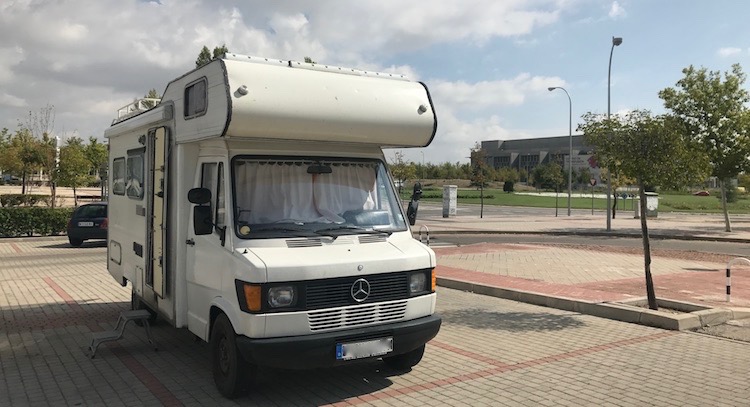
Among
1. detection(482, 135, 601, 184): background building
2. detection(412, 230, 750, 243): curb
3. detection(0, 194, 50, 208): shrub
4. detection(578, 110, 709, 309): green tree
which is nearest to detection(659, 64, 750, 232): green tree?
detection(412, 230, 750, 243): curb

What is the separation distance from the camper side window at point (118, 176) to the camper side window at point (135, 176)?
0.29 m

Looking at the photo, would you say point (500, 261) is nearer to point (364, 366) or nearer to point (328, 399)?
point (364, 366)

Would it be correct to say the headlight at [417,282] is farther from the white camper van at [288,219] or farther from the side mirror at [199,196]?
the side mirror at [199,196]

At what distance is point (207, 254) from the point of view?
554 cm

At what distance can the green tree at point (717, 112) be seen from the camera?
2442cm

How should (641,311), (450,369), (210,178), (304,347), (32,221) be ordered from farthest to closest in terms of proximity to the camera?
(32,221), (641,311), (450,369), (210,178), (304,347)

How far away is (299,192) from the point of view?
5582mm

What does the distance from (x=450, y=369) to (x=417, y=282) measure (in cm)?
129

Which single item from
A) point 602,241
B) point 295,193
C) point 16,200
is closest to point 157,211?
point 295,193

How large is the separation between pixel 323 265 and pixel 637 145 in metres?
6.02

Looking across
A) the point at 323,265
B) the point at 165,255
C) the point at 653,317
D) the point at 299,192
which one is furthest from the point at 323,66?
the point at 653,317

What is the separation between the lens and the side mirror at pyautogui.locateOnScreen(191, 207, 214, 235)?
5328 mm

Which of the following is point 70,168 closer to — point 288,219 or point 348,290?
point 288,219

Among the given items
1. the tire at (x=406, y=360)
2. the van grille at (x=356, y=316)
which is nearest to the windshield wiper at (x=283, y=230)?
the van grille at (x=356, y=316)
